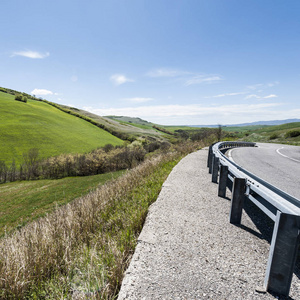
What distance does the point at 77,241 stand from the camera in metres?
3.32

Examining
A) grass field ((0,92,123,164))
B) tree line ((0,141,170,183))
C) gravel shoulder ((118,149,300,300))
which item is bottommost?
tree line ((0,141,170,183))

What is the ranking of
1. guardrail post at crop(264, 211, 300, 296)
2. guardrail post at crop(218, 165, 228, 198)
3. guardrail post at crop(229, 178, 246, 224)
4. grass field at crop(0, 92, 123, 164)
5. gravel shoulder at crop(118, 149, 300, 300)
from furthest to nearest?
grass field at crop(0, 92, 123, 164) → guardrail post at crop(218, 165, 228, 198) → guardrail post at crop(229, 178, 246, 224) → gravel shoulder at crop(118, 149, 300, 300) → guardrail post at crop(264, 211, 300, 296)

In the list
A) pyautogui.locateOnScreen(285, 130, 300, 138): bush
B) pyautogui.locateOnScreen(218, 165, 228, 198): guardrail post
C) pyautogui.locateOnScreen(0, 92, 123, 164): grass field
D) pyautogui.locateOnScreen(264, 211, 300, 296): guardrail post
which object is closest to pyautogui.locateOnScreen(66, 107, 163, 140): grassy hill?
pyautogui.locateOnScreen(0, 92, 123, 164): grass field

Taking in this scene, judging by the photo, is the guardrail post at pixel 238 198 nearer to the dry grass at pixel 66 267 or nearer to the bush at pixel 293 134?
the dry grass at pixel 66 267

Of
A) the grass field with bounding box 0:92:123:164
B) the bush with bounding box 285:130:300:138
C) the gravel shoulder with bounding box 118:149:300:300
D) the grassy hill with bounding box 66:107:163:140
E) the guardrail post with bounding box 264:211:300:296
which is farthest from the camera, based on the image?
the grassy hill with bounding box 66:107:163:140

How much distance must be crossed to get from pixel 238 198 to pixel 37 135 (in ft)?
205

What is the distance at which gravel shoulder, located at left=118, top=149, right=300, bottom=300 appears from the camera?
6.15ft

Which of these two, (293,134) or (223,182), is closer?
(223,182)

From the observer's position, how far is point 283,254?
1811 millimetres

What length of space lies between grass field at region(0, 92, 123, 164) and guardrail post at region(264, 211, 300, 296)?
51531mm

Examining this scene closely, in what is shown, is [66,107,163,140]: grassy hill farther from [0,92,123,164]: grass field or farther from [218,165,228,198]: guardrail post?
[218,165,228,198]: guardrail post

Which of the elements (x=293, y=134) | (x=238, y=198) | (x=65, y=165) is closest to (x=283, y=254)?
(x=238, y=198)

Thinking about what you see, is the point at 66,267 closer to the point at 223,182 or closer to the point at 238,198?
the point at 238,198

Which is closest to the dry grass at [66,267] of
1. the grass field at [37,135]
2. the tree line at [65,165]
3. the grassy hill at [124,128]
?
the tree line at [65,165]
